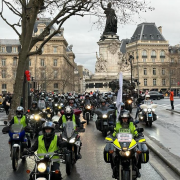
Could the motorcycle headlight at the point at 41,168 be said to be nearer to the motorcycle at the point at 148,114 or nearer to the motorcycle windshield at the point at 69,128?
the motorcycle windshield at the point at 69,128

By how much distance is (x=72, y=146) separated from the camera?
732 cm

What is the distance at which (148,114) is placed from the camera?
15.7 m

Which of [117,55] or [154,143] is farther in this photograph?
[117,55]

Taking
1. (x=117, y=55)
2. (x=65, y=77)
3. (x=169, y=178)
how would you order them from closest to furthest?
(x=169, y=178), (x=117, y=55), (x=65, y=77)

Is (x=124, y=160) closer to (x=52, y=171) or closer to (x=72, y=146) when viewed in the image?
(x=52, y=171)

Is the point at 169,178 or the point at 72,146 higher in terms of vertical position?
the point at 72,146

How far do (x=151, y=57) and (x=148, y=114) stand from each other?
7885 cm

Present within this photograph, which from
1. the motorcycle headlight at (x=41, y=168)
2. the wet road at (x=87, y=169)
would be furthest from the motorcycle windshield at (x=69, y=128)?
the motorcycle headlight at (x=41, y=168)

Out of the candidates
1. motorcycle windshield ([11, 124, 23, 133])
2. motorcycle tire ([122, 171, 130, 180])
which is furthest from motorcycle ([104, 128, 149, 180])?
motorcycle windshield ([11, 124, 23, 133])

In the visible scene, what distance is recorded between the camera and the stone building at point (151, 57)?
91062 millimetres

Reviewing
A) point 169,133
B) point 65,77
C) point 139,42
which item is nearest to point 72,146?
point 169,133

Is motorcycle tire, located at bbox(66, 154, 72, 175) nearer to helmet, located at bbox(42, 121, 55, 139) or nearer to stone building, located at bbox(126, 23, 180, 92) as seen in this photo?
helmet, located at bbox(42, 121, 55, 139)

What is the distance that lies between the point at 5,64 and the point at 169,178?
76815 millimetres

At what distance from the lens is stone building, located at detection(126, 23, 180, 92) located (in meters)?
91.1
